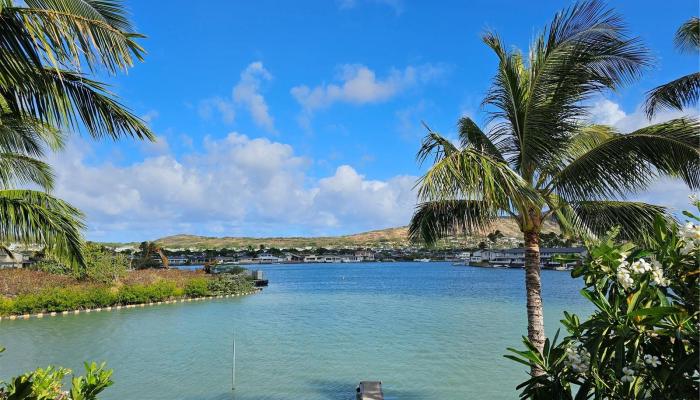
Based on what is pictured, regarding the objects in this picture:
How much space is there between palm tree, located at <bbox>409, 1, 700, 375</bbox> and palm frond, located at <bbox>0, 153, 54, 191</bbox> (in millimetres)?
7192

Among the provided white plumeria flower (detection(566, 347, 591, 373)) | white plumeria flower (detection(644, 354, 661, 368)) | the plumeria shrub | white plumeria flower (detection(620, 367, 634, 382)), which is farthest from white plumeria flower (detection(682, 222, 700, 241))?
white plumeria flower (detection(566, 347, 591, 373))

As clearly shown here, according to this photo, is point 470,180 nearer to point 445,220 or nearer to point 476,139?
point 476,139

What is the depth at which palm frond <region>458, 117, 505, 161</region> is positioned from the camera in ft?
24.9

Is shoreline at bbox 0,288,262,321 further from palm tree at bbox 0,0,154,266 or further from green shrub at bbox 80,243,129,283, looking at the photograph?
palm tree at bbox 0,0,154,266

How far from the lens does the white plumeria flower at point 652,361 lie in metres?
3.21

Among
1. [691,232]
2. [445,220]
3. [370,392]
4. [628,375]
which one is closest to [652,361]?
[628,375]

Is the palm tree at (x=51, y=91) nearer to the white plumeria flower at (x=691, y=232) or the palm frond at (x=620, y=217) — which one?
the white plumeria flower at (x=691, y=232)

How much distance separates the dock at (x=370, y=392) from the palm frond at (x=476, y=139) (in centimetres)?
574

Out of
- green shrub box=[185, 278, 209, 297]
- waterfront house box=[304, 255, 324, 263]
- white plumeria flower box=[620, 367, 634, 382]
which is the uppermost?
white plumeria flower box=[620, 367, 634, 382]

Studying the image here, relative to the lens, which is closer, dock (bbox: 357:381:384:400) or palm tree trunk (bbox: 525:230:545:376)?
palm tree trunk (bbox: 525:230:545:376)

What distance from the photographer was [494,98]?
7.56m

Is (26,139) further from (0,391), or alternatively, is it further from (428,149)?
(428,149)

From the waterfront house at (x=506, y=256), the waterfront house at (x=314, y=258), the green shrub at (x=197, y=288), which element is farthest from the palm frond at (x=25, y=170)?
the waterfront house at (x=314, y=258)

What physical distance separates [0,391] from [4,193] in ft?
11.3
